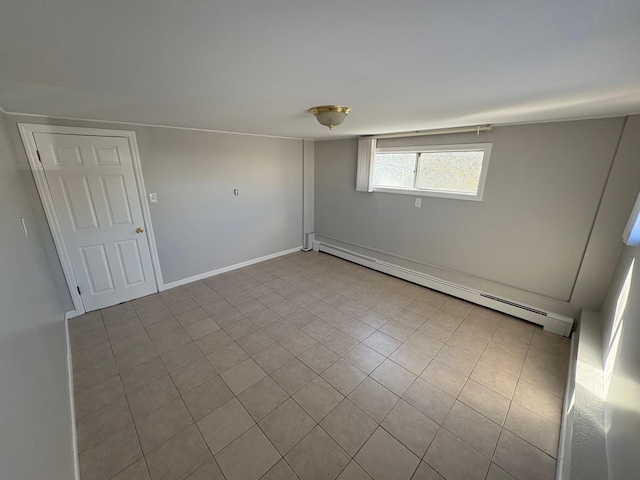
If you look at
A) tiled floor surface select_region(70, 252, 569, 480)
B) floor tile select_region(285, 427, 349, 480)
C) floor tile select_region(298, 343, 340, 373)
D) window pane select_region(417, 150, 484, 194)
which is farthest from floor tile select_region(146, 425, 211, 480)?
window pane select_region(417, 150, 484, 194)

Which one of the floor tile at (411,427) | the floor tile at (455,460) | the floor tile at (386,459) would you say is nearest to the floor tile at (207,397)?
the floor tile at (386,459)

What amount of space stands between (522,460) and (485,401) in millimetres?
405

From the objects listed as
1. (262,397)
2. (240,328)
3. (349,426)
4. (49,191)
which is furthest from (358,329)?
(49,191)

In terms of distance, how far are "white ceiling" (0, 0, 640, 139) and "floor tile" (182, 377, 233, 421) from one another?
7.31ft

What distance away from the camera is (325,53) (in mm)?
1021

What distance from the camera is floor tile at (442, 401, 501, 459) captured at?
1648 millimetres

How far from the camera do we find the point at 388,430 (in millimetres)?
1736

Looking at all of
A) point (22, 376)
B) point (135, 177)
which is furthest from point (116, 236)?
point (22, 376)

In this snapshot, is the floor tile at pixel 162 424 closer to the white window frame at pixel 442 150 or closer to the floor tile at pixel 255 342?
the floor tile at pixel 255 342

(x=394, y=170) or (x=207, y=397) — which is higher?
(x=394, y=170)

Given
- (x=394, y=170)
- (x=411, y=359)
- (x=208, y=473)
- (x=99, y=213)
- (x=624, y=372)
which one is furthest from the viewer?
(x=394, y=170)

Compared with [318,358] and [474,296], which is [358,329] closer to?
[318,358]

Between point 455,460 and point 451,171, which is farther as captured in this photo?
point 451,171

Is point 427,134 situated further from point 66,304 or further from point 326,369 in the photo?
point 66,304
